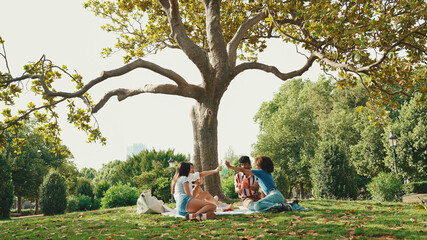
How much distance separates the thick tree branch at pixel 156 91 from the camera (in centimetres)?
1159

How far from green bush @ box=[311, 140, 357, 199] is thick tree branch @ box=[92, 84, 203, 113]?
23.4 ft

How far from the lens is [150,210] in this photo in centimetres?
971

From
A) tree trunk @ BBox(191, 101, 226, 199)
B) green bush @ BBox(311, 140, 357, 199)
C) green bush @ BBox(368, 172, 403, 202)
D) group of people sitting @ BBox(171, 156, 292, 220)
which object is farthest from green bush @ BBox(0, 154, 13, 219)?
green bush @ BBox(368, 172, 403, 202)

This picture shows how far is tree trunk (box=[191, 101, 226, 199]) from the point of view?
39.1ft

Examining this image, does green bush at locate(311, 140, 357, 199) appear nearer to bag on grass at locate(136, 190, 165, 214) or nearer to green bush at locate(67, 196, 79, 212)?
bag on grass at locate(136, 190, 165, 214)

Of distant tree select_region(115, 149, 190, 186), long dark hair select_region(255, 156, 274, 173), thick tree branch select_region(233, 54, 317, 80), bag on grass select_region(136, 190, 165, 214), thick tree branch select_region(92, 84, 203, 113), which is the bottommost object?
bag on grass select_region(136, 190, 165, 214)

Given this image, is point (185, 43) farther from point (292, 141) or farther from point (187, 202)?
point (292, 141)

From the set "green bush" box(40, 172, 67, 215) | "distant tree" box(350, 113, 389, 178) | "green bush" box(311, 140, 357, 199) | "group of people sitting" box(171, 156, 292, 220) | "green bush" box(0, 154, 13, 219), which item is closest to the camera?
"group of people sitting" box(171, 156, 292, 220)

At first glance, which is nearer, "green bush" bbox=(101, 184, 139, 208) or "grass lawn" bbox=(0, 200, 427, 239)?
"grass lawn" bbox=(0, 200, 427, 239)

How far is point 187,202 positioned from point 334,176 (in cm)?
919

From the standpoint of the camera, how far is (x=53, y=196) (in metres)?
18.4

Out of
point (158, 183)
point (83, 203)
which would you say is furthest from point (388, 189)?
point (83, 203)

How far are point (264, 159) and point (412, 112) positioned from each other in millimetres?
23357

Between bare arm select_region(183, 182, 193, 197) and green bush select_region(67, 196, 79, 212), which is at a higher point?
bare arm select_region(183, 182, 193, 197)
